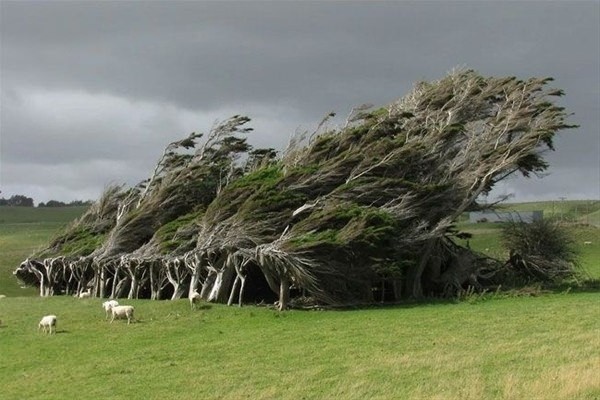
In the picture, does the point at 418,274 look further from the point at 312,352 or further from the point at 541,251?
the point at 312,352

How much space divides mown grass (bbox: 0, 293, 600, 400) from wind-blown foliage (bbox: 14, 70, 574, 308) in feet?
8.65

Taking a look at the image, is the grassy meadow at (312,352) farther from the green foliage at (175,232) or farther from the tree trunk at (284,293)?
the green foliage at (175,232)

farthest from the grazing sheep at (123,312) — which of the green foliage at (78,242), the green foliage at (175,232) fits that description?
the green foliage at (78,242)

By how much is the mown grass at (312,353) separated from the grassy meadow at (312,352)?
34 millimetres

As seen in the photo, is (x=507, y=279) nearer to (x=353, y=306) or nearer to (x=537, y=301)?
(x=537, y=301)

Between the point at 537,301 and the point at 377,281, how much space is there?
660 centimetres

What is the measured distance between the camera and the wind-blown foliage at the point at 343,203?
30.4 m

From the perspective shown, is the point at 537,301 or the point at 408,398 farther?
the point at 537,301

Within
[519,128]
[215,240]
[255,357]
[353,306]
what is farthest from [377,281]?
[255,357]

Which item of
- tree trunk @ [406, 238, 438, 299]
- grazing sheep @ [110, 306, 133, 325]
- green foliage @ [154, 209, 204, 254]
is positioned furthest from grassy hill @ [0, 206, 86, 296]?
tree trunk @ [406, 238, 438, 299]

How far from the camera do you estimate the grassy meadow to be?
15312mm

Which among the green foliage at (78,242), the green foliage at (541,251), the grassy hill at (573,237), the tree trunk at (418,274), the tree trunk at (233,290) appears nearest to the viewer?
the tree trunk at (233,290)

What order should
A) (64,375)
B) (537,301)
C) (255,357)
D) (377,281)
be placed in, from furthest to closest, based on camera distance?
(377,281) → (537,301) → (255,357) → (64,375)

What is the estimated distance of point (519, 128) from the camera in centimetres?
3716
